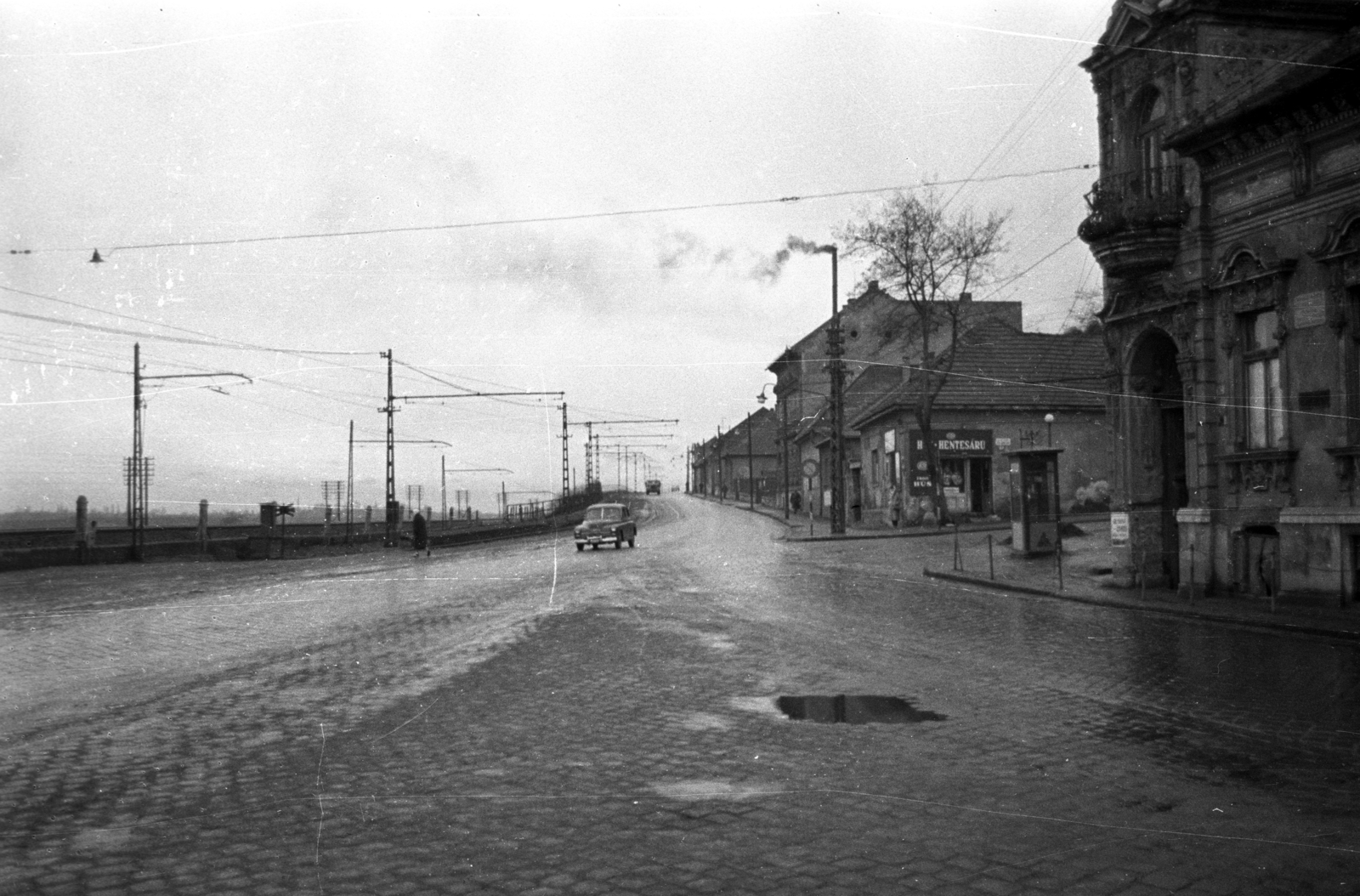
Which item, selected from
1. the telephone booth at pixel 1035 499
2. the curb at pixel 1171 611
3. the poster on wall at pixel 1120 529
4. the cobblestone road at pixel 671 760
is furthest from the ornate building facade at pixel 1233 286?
the telephone booth at pixel 1035 499

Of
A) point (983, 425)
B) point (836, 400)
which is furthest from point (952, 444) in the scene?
point (836, 400)

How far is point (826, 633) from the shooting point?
16.1 metres

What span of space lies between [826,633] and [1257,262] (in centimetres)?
1056

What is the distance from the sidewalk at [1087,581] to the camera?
1728 centimetres

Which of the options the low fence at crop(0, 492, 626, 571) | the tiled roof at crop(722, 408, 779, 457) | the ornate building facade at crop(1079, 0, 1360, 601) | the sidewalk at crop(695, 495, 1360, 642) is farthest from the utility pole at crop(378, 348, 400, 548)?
the tiled roof at crop(722, 408, 779, 457)

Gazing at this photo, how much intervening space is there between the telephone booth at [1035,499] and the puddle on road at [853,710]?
22809mm

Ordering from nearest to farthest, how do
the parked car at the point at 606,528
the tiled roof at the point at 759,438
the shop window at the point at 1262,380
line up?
the shop window at the point at 1262,380 < the parked car at the point at 606,528 < the tiled roof at the point at 759,438

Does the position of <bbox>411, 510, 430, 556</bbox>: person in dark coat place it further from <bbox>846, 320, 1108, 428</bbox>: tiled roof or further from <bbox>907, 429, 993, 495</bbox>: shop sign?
<bbox>846, 320, 1108, 428</bbox>: tiled roof

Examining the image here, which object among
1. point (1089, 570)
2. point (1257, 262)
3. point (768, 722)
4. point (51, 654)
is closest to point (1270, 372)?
point (1257, 262)

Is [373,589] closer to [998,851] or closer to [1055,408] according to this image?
[998,851]

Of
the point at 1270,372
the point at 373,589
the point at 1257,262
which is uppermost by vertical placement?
the point at 1257,262

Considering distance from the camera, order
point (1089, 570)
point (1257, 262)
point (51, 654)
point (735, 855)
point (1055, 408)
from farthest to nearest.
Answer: point (1055, 408)
point (1089, 570)
point (1257, 262)
point (51, 654)
point (735, 855)

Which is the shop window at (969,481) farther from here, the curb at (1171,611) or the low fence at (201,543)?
the curb at (1171,611)

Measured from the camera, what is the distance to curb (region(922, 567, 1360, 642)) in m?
16.0
